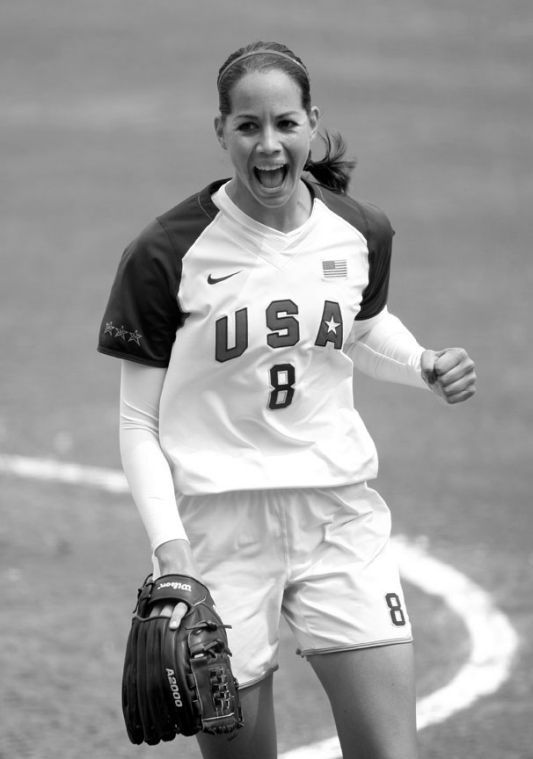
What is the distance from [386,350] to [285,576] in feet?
2.42

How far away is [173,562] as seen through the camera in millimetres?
3697

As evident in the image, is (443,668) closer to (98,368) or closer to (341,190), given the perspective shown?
(341,190)

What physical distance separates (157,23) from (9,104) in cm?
527

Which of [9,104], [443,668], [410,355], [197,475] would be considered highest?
[9,104]

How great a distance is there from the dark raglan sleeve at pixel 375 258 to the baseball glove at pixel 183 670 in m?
0.99

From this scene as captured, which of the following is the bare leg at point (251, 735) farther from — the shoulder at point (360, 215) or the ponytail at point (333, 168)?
the ponytail at point (333, 168)

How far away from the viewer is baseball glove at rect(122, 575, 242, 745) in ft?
11.9

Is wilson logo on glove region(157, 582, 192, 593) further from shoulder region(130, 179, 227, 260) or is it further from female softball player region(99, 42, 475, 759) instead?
shoulder region(130, 179, 227, 260)

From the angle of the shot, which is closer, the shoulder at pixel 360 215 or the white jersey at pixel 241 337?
the white jersey at pixel 241 337

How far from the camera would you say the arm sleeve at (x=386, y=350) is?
4.15 metres

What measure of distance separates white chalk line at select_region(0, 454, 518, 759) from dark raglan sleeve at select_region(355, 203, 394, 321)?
188 centimetres

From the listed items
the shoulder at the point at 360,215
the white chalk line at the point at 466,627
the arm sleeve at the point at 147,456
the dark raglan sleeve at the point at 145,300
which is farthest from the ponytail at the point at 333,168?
the white chalk line at the point at 466,627

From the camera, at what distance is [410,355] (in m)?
4.14

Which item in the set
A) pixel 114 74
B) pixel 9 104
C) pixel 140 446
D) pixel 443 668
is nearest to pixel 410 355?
pixel 140 446
